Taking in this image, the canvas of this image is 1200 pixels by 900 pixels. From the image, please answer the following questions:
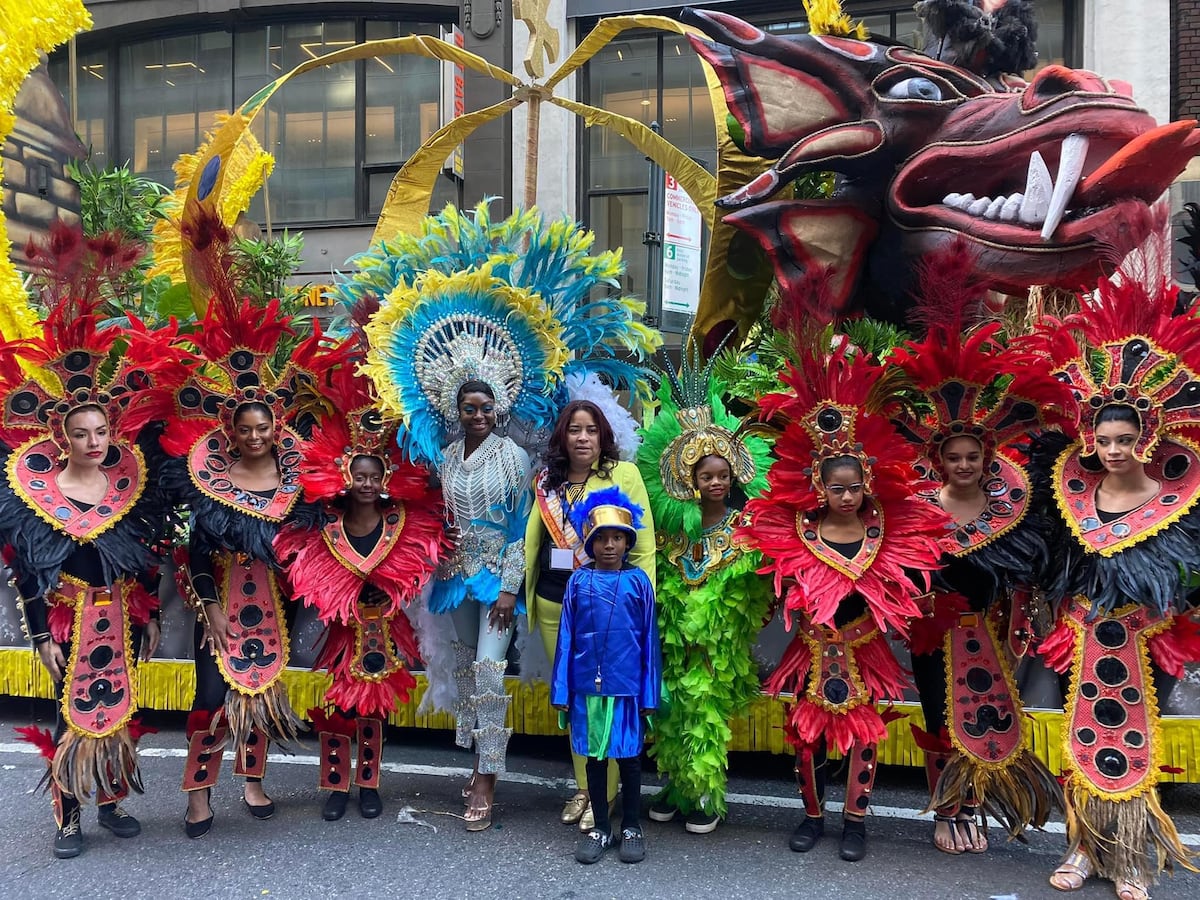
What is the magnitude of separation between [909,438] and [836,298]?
1604mm

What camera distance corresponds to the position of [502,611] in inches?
155

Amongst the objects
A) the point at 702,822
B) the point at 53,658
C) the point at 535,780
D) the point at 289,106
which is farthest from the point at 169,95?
the point at 702,822

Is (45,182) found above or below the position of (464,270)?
above

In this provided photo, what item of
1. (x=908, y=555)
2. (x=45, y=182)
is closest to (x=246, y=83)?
(x=45, y=182)

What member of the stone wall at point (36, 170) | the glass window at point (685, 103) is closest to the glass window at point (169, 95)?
the stone wall at point (36, 170)

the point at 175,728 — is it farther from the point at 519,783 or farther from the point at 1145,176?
the point at 1145,176

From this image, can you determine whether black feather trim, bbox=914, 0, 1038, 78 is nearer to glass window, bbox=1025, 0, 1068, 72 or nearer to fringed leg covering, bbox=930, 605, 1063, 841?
fringed leg covering, bbox=930, 605, 1063, 841

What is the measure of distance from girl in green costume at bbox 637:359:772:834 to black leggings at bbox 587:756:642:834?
22 cm

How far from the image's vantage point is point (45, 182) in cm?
799

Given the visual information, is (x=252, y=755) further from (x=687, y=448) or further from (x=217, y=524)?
(x=687, y=448)

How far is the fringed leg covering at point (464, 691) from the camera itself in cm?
409

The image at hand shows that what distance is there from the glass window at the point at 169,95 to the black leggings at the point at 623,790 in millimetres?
10985

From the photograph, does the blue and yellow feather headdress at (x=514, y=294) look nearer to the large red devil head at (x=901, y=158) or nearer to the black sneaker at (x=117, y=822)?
the large red devil head at (x=901, y=158)

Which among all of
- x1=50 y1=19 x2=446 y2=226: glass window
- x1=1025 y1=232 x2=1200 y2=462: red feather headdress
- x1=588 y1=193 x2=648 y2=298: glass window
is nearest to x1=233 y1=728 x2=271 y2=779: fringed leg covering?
x1=1025 y1=232 x2=1200 y2=462: red feather headdress
